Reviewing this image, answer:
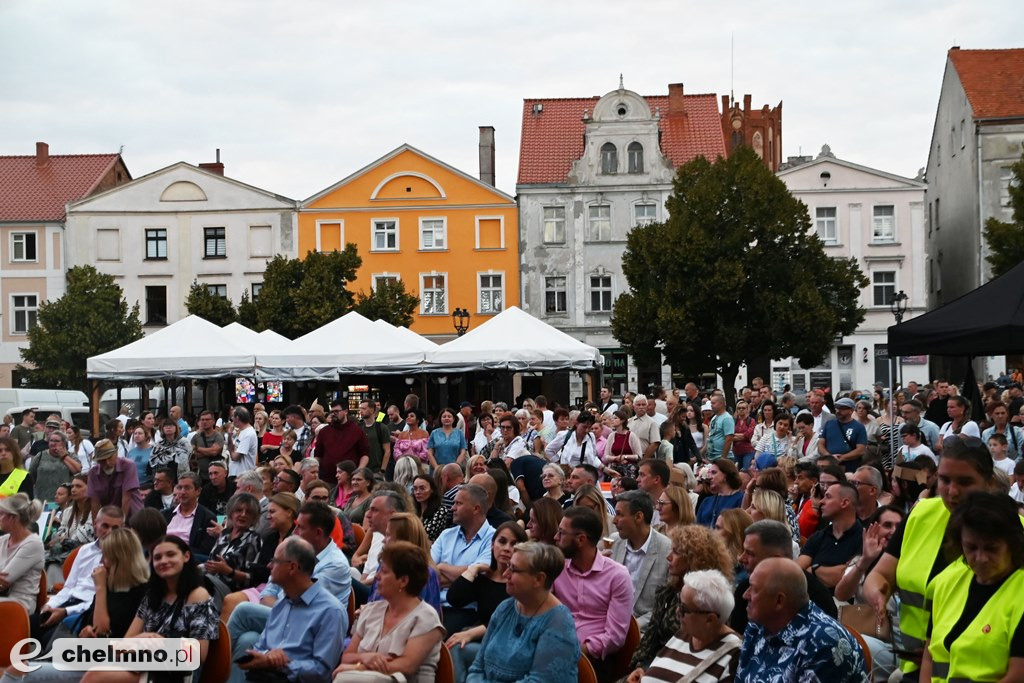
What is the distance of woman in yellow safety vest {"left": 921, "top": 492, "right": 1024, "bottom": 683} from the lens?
478 centimetres

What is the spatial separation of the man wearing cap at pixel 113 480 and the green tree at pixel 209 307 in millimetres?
30903

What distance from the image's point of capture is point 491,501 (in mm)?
9648

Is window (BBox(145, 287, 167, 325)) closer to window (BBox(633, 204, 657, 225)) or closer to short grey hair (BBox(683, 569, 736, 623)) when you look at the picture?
window (BBox(633, 204, 657, 225))

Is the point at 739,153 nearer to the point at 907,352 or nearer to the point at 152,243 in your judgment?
the point at 152,243

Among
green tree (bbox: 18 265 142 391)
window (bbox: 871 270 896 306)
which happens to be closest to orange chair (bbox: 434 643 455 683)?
green tree (bbox: 18 265 142 391)

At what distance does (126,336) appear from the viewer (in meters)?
47.6

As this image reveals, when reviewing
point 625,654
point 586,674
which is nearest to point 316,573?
point 625,654

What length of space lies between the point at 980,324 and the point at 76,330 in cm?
4108

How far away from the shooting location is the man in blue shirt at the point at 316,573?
7922 millimetres

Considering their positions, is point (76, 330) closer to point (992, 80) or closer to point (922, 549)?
point (992, 80)

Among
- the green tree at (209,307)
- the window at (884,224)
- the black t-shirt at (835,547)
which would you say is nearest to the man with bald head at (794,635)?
the black t-shirt at (835,547)

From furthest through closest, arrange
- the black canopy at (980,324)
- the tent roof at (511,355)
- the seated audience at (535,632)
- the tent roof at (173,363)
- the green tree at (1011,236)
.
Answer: the green tree at (1011,236)
the tent roof at (511,355)
the tent roof at (173,363)
the black canopy at (980,324)
the seated audience at (535,632)

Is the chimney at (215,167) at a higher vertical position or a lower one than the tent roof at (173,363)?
higher

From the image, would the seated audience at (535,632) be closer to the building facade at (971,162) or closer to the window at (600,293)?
the building facade at (971,162)
